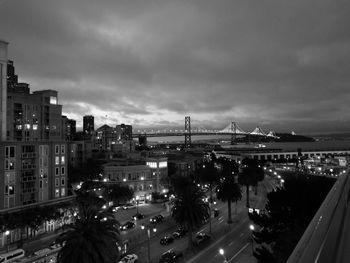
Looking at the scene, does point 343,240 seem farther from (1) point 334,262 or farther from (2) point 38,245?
(2) point 38,245

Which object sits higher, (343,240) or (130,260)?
(343,240)

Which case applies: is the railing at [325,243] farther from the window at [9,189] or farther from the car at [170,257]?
the window at [9,189]

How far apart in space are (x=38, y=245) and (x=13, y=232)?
98.8 inches

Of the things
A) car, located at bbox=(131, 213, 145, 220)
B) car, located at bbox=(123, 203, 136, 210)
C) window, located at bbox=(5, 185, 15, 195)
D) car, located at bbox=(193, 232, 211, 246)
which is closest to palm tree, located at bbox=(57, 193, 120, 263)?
car, located at bbox=(193, 232, 211, 246)

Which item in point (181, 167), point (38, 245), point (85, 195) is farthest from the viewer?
point (181, 167)

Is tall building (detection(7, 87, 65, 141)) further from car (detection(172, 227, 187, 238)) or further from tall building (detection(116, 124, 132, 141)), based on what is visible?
tall building (detection(116, 124, 132, 141))

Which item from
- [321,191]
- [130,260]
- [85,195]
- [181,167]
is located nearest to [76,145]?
[181,167]

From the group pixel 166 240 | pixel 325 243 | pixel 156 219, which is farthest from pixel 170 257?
pixel 325 243

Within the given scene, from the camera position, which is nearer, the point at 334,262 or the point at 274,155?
the point at 334,262

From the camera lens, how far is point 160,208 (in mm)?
35469

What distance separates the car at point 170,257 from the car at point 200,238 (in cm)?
284

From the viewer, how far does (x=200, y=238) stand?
74.4 ft

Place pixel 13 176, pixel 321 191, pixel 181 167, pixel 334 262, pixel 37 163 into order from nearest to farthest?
pixel 334 262 → pixel 321 191 → pixel 13 176 → pixel 37 163 → pixel 181 167

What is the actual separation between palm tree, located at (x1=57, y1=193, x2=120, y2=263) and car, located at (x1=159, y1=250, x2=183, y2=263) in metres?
5.69
